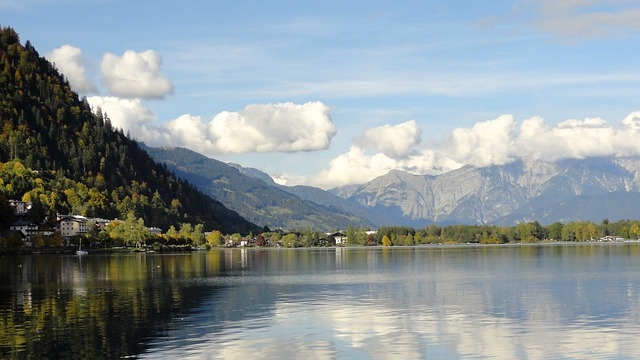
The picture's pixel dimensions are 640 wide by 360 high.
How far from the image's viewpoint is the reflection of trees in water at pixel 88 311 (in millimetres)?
49656

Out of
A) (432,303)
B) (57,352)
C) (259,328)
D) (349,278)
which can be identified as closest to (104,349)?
(57,352)

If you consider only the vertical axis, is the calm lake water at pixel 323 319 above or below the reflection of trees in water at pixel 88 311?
below

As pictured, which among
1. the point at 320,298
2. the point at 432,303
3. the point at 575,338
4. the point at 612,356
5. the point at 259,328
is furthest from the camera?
the point at 320,298

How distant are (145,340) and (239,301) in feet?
83.2

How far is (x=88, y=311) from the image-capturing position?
221ft

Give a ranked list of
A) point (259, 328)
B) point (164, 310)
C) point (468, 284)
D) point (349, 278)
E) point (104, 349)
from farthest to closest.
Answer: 1. point (349, 278)
2. point (468, 284)
3. point (164, 310)
4. point (259, 328)
5. point (104, 349)

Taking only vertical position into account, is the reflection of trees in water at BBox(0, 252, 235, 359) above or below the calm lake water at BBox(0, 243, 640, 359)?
above

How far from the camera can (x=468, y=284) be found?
96938 millimetres

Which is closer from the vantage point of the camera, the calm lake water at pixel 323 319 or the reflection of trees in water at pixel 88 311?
the calm lake water at pixel 323 319

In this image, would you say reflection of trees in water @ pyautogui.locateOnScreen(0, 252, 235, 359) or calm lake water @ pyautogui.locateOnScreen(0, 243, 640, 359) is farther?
reflection of trees in water @ pyautogui.locateOnScreen(0, 252, 235, 359)

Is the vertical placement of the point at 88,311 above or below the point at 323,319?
above

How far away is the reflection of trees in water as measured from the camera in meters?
49.7

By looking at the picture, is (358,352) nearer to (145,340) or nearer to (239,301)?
(145,340)

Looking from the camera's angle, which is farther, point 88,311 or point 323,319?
point 88,311
